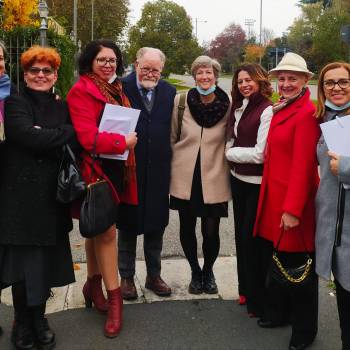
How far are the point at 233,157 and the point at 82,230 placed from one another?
1225 mm

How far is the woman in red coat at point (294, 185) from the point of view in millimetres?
2764

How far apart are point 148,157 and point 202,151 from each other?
17.2 inches

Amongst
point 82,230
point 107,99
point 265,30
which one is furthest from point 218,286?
point 265,30

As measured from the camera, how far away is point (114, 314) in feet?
10.7

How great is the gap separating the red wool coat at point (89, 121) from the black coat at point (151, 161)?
0.52 m

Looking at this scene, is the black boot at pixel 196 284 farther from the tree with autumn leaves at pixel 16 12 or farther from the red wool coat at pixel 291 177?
the tree with autumn leaves at pixel 16 12

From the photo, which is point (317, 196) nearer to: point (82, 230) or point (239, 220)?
point (239, 220)

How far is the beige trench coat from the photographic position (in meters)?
3.64

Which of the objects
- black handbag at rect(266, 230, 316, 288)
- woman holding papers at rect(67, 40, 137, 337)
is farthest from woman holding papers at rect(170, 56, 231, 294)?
black handbag at rect(266, 230, 316, 288)

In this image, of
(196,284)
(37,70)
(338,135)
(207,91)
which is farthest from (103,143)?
(196,284)

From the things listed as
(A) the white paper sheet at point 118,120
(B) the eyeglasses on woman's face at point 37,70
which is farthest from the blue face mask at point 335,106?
(B) the eyeglasses on woman's face at point 37,70

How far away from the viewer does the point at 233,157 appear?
3.38 metres

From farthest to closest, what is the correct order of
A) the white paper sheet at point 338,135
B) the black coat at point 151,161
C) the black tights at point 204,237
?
the black tights at point 204,237 → the black coat at point 151,161 → the white paper sheet at point 338,135

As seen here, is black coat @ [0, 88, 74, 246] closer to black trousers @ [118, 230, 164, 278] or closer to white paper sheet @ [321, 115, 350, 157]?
black trousers @ [118, 230, 164, 278]
